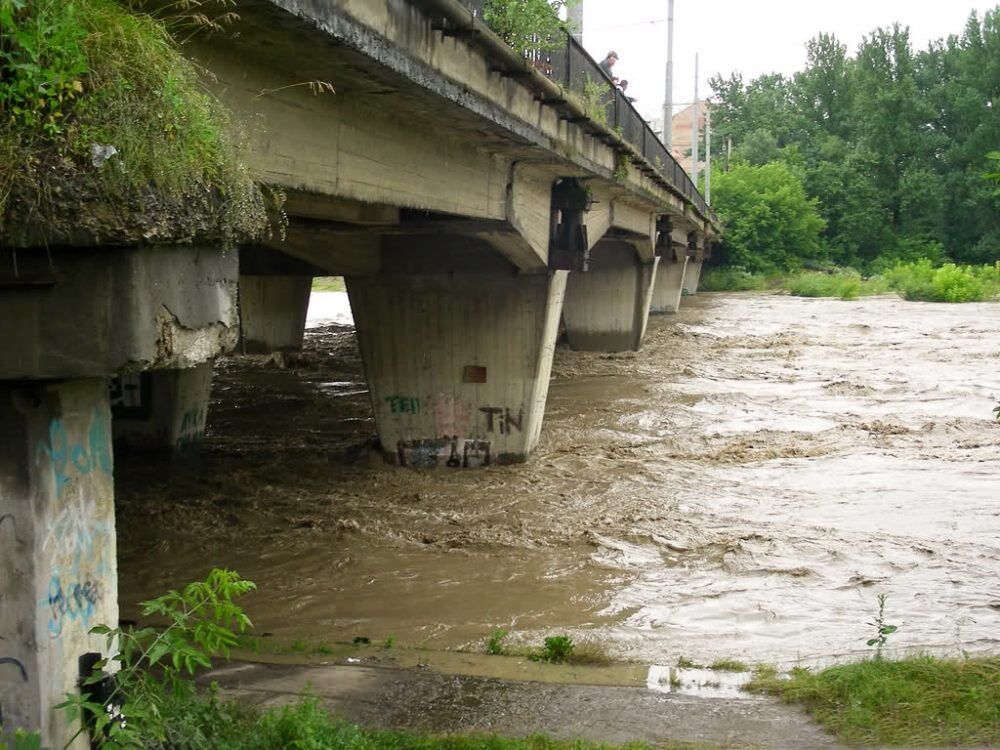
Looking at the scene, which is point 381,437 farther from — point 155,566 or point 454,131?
point 454,131

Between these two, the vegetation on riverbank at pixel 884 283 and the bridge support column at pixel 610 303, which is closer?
the bridge support column at pixel 610 303

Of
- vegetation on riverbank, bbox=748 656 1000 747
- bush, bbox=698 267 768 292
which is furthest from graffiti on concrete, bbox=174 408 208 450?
bush, bbox=698 267 768 292

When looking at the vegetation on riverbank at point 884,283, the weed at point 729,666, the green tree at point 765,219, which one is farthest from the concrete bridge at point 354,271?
the green tree at point 765,219

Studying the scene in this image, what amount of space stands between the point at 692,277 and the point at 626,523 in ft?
152

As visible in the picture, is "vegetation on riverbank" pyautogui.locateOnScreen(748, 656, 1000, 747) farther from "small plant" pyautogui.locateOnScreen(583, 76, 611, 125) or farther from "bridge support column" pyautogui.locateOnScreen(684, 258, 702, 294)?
"bridge support column" pyautogui.locateOnScreen(684, 258, 702, 294)

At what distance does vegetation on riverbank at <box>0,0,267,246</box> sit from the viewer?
3.58 m

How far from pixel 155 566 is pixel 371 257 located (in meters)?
5.05

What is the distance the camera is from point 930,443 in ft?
51.8

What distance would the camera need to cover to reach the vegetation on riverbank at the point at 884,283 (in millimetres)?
46750

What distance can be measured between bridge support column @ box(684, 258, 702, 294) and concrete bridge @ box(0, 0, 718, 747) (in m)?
35.0

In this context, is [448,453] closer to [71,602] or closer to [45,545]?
[71,602]

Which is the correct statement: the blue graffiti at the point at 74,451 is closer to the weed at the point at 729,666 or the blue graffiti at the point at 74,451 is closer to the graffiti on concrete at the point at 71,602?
the graffiti on concrete at the point at 71,602

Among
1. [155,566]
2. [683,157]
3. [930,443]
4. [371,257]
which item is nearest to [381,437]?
[371,257]

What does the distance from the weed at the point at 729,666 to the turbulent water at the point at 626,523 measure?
26cm
